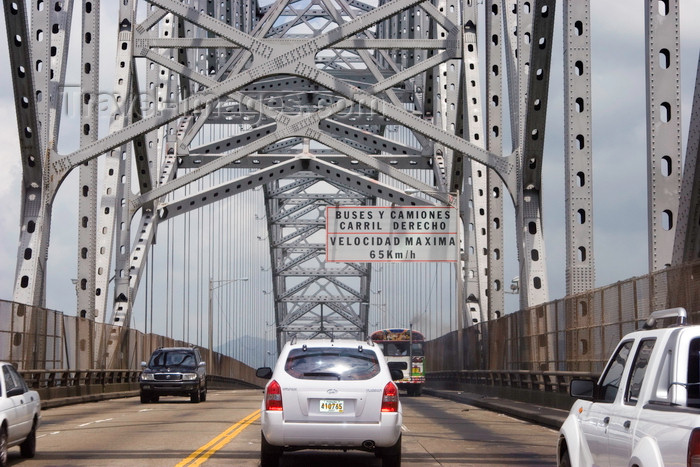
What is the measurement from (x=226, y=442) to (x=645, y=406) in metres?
10.8

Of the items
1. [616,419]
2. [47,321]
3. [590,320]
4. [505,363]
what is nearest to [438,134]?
[505,363]

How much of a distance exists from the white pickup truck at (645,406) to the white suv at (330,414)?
374cm

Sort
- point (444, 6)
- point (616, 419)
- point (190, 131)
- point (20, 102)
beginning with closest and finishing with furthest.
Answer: point (616, 419) < point (20, 102) < point (444, 6) < point (190, 131)

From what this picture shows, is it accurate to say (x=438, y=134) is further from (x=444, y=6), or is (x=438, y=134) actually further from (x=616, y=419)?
A: (x=616, y=419)

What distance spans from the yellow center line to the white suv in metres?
→ 1.31

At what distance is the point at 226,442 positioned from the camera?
17.6 metres

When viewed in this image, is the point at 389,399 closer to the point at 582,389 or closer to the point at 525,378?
the point at 582,389

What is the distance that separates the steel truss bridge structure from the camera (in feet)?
74.8

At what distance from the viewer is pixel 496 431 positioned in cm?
2097

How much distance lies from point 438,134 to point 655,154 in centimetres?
1318

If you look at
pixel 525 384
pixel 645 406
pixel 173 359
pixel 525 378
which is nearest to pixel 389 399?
pixel 645 406

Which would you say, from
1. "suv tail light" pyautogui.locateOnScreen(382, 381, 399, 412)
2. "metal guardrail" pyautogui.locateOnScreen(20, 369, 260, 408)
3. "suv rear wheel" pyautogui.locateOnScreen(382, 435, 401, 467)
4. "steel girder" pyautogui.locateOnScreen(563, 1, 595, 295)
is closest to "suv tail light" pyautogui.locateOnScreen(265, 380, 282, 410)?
"suv tail light" pyautogui.locateOnScreen(382, 381, 399, 412)

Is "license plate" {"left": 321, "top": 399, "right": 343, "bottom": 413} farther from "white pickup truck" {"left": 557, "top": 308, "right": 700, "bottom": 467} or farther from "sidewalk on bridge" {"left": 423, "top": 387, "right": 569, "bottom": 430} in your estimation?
"sidewalk on bridge" {"left": 423, "top": 387, "right": 569, "bottom": 430}

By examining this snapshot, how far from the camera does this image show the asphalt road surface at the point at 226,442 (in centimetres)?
1491
